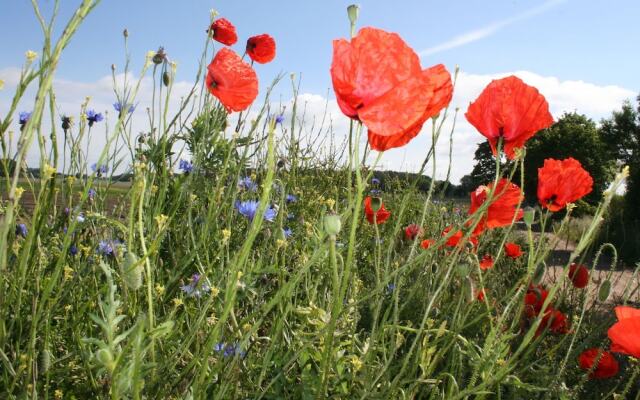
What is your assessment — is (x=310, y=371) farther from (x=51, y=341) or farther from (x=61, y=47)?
(x=61, y=47)

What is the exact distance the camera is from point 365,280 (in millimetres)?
3139

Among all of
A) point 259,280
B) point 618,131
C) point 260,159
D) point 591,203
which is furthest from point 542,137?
point 259,280

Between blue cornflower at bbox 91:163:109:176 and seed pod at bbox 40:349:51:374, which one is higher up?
blue cornflower at bbox 91:163:109:176

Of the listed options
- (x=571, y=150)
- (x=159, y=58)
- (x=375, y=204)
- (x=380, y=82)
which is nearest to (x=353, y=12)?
(x=380, y=82)

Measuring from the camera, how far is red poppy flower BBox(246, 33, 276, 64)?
2.40 metres

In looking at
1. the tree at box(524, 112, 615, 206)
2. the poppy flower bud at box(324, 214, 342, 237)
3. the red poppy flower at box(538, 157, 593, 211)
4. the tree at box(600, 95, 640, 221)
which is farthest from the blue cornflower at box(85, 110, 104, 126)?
the tree at box(600, 95, 640, 221)

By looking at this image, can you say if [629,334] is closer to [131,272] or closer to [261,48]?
[131,272]

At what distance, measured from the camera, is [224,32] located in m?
2.34

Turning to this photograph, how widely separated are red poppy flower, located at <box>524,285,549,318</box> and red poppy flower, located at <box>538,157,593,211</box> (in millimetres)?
427

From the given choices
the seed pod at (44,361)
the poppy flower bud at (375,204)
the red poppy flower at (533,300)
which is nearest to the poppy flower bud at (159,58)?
the poppy flower bud at (375,204)

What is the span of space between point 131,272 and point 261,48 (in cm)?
174

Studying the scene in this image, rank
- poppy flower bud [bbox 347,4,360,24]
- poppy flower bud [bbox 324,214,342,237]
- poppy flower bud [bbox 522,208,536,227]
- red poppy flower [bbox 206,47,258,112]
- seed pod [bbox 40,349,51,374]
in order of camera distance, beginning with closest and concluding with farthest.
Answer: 1. poppy flower bud [bbox 324,214,342,237]
2. poppy flower bud [bbox 347,4,360,24]
3. seed pod [bbox 40,349,51,374]
4. poppy flower bud [bbox 522,208,536,227]
5. red poppy flower [bbox 206,47,258,112]

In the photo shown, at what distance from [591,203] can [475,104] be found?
19011 millimetres

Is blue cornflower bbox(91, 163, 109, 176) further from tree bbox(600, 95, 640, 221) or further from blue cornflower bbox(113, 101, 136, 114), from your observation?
tree bbox(600, 95, 640, 221)
